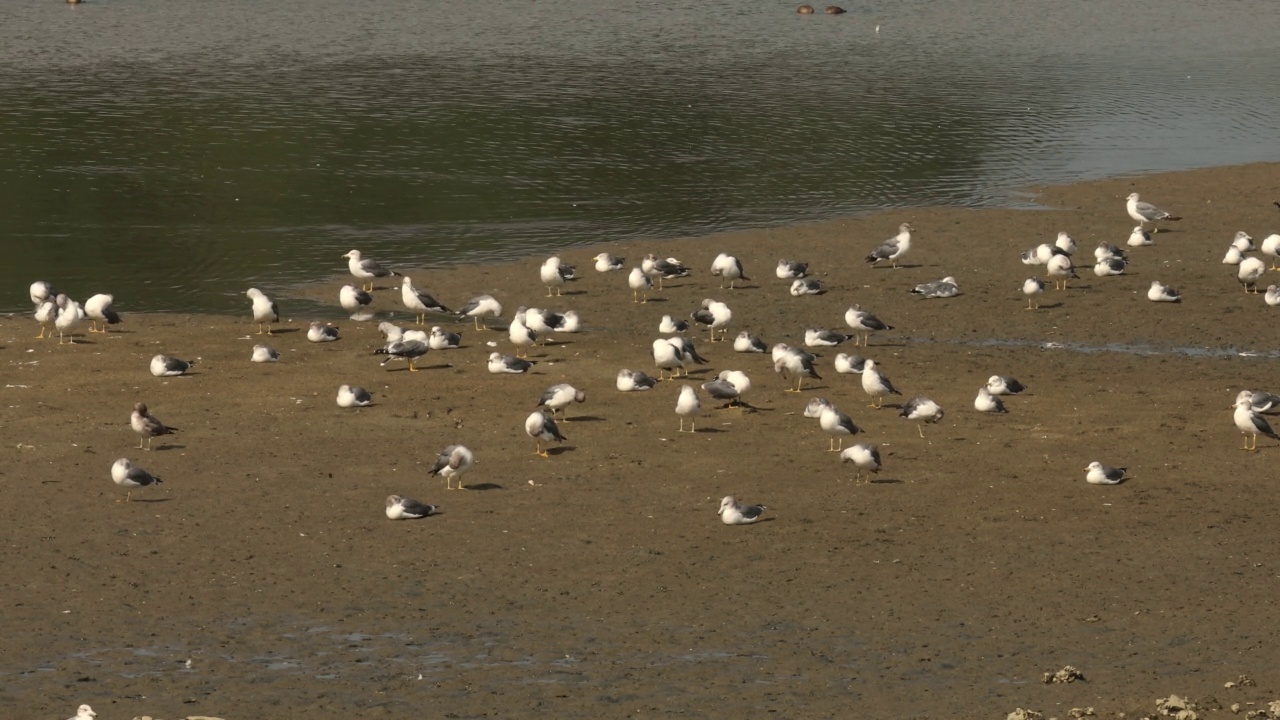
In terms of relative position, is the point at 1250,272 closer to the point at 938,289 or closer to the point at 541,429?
the point at 938,289

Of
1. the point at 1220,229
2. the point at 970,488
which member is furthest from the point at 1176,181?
the point at 970,488

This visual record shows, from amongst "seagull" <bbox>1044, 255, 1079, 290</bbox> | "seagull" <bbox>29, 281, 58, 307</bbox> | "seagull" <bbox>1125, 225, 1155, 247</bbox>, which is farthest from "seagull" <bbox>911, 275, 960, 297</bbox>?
"seagull" <bbox>29, 281, 58, 307</bbox>

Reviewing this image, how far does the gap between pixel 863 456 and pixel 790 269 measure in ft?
41.4

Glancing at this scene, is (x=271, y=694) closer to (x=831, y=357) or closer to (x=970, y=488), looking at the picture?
(x=970, y=488)

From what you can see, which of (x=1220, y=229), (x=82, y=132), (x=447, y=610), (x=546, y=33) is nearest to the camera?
(x=447, y=610)

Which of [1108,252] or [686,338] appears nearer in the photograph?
[686,338]

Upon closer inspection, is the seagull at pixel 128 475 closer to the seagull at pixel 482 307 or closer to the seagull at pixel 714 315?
the seagull at pixel 482 307

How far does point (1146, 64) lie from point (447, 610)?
55.6 meters

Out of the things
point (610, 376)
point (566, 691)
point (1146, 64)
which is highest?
point (1146, 64)

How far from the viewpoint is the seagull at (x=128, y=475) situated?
22.4 metres

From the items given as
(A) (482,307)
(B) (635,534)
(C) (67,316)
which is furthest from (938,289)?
(C) (67,316)

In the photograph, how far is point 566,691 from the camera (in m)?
17.0

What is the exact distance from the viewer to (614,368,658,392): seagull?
27.7 m

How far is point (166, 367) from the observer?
28734 millimetres
